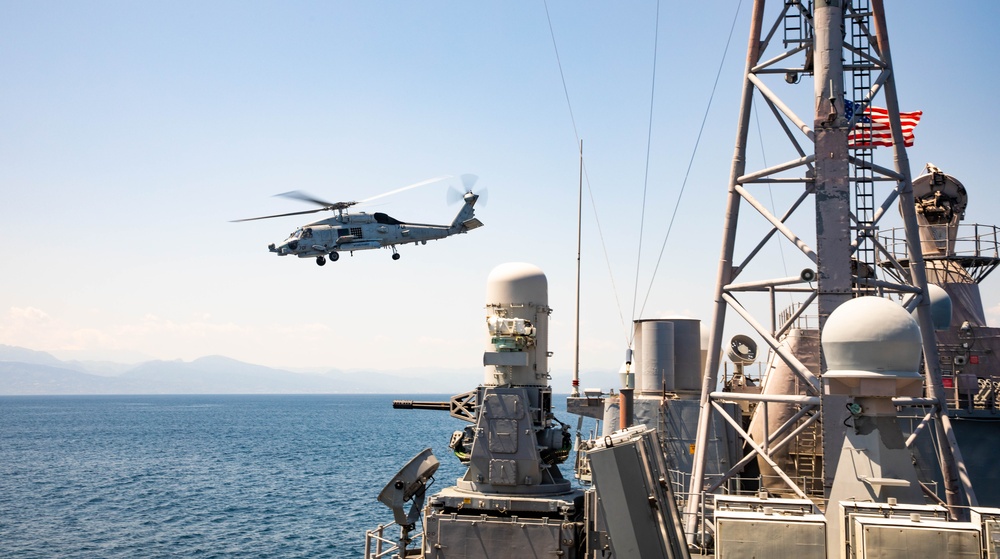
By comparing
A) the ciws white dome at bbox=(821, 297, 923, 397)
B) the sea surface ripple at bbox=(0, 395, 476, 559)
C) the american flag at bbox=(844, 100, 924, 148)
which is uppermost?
the american flag at bbox=(844, 100, 924, 148)

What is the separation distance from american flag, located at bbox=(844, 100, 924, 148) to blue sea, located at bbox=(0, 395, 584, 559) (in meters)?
32.8

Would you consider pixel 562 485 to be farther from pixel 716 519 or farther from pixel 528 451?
pixel 716 519

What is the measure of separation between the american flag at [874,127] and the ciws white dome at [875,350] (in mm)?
4586

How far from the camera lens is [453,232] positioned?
1876 inches

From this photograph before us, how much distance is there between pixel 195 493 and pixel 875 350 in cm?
6343

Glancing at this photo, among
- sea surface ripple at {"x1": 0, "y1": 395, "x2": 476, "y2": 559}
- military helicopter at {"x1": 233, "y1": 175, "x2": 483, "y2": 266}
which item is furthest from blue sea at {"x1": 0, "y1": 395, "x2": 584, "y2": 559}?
military helicopter at {"x1": 233, "y1": 175, "x2": 483, "y2": 266}

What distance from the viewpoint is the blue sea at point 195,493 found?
1813 inches

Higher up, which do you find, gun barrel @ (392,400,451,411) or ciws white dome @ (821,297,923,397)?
ciws white dome @ (821,297,923,397)

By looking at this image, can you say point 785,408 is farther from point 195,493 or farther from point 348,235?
point 195,493

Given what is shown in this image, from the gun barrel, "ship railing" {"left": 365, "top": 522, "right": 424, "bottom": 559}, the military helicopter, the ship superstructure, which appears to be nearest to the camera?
the ship superstructure

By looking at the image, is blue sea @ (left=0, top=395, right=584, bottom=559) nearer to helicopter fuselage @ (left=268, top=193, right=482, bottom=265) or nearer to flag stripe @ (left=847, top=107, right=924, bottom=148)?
helicopter fuselage @ (left=268, top=193, right=482, bottom=265)

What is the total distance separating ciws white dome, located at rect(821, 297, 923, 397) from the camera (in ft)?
49.2

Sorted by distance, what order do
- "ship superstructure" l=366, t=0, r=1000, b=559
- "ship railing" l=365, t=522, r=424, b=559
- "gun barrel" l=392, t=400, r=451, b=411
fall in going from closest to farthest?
"ship superstructure" l=366, t=0, r=1000, b=559, "ship railing" l=365, t=522, r=424, b=559, "gun barrel" l=392, t=400, r=451, b=411

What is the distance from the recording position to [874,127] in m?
22.8
